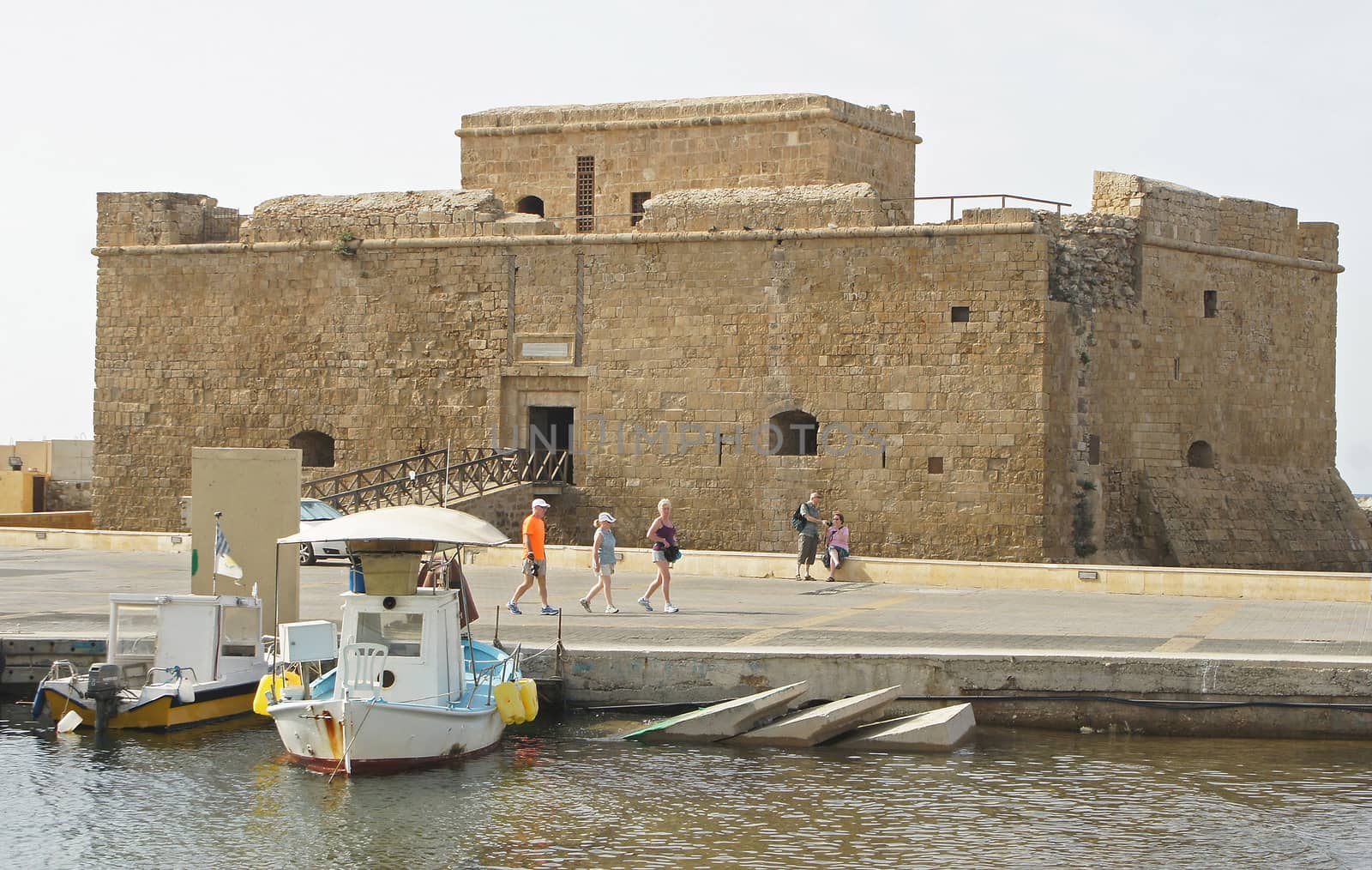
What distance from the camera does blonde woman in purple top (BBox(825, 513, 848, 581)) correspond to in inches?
784

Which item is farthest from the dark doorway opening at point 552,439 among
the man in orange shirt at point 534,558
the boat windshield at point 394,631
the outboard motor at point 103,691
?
the boat windshield at point 394,631

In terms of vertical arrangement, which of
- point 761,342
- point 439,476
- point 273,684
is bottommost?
point 273,684

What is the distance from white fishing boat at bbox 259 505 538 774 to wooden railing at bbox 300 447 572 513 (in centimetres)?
1199

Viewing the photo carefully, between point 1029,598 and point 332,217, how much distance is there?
14017 mm

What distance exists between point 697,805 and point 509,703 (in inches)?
79.3

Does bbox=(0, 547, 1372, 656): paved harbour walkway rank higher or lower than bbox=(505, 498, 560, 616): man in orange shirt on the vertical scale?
lower

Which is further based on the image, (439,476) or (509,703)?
(439,476)

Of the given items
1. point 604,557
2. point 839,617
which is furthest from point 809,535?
point 604,557

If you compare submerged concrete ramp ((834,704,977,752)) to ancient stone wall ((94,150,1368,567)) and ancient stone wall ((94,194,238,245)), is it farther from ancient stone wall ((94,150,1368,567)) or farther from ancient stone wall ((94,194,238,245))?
ancient stone wall ((94,194,238,245))

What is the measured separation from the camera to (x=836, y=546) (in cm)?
2000

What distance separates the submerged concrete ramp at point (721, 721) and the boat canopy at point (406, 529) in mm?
1831

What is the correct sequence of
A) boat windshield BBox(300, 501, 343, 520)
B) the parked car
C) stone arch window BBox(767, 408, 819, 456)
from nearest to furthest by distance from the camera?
1. the parked car
2. boat windshield BBox(300, 501, 343, 520)
3. stone arch window BBox(767, 408, 819, 456)

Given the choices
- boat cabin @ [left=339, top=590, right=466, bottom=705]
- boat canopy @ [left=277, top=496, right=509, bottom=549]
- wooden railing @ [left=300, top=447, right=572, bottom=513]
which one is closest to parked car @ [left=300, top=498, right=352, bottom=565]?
wooden railing @ [left=300, top=447, right=572, bottom=513]

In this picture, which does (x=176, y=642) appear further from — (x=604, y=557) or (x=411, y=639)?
(x=604, y=557)
